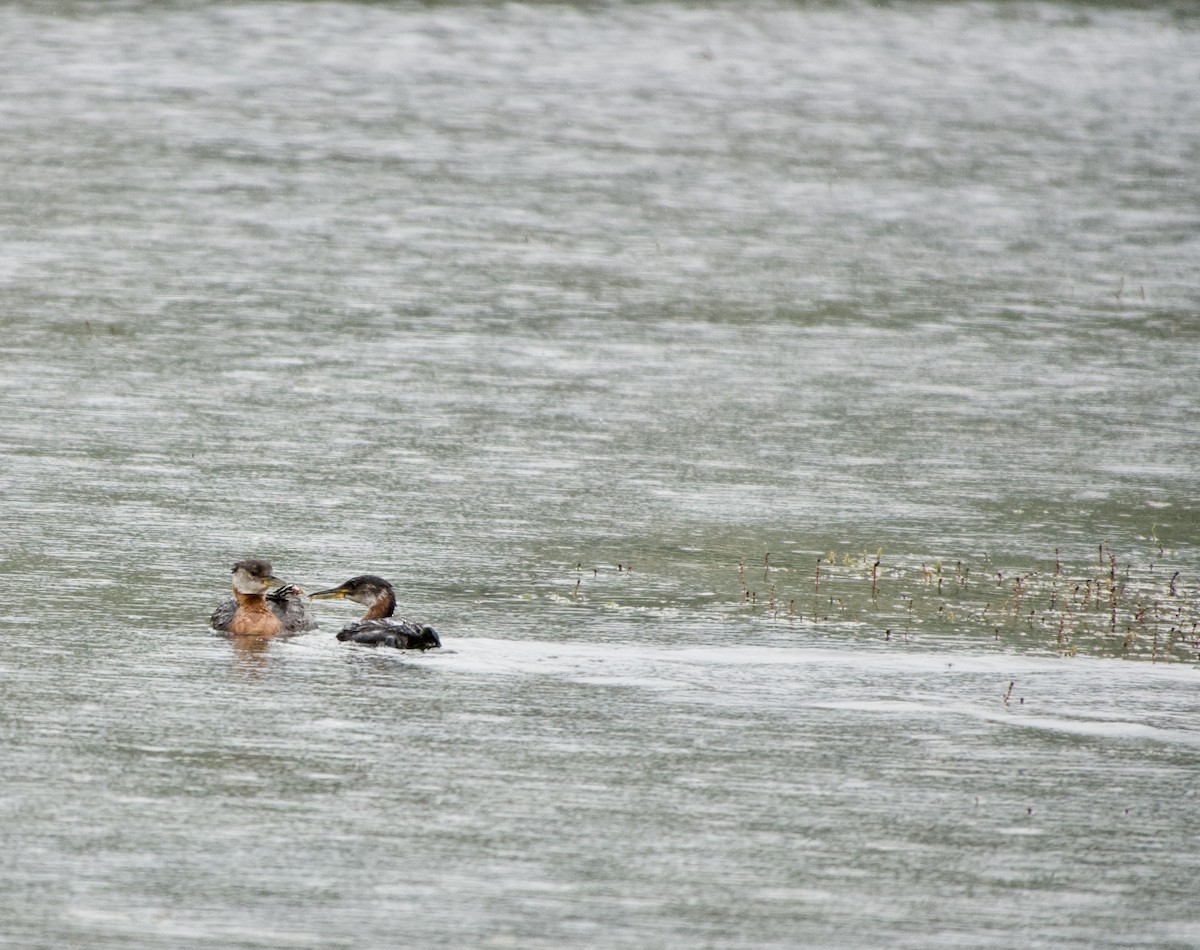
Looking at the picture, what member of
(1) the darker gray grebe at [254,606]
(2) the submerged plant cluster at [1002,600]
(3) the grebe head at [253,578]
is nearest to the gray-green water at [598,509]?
(2) the submerged plant cluster at [1002,600]

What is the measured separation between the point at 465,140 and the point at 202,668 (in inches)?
612

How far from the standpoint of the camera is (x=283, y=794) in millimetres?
6629

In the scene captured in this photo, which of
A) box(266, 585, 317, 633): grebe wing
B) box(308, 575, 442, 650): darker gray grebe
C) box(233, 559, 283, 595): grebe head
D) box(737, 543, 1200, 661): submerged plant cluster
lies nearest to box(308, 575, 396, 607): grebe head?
box(308, 575, 442, 650): darker gray grebe

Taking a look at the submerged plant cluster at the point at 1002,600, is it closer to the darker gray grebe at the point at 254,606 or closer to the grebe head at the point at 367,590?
the grebe head at the point at 367,590

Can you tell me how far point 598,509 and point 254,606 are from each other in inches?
110

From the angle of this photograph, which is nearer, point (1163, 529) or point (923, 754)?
point (923, 754)

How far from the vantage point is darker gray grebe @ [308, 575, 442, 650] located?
8.27 m

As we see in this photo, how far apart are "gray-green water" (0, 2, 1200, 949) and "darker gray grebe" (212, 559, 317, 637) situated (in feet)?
0.48

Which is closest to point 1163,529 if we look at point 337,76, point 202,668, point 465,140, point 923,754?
point 923,754

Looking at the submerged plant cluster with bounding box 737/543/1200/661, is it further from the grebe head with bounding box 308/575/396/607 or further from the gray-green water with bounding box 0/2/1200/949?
the grebe head with bounding box 308/575/396/607

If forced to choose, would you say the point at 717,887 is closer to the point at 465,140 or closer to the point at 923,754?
the point at 923,754

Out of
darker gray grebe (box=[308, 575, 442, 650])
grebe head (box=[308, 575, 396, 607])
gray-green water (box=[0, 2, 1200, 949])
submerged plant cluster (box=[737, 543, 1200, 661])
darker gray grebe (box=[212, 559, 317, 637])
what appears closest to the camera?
gray-green water (box=[0, 2, 1200, 949])

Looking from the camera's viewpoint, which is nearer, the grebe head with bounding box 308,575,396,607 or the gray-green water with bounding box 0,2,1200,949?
the gray-green water with bounding box 0,2,1200,949

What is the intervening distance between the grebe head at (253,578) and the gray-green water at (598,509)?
263mm
